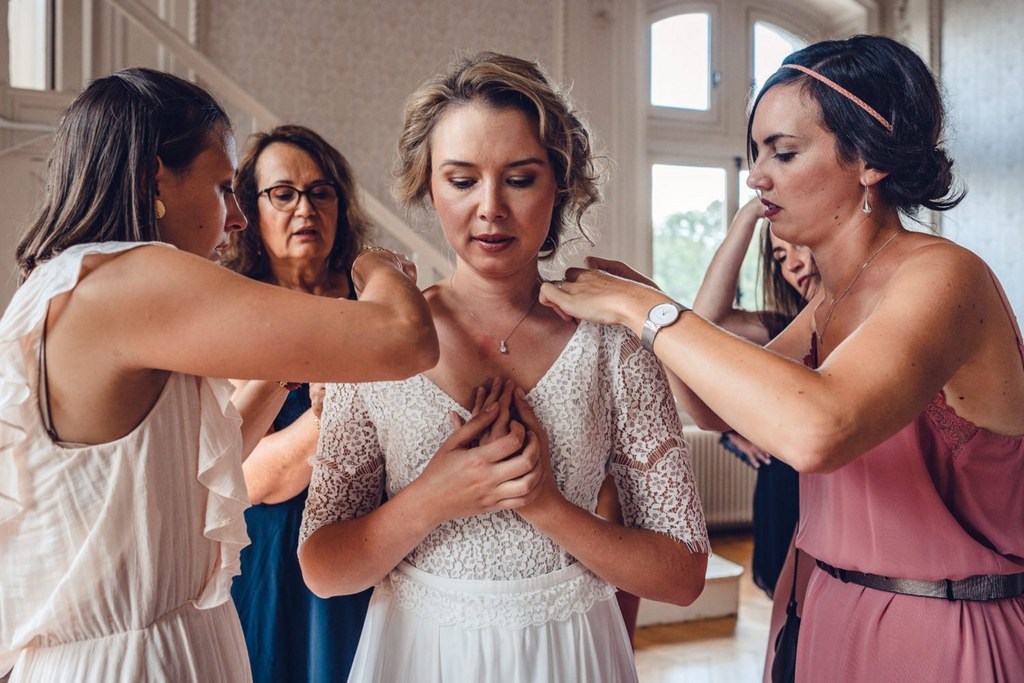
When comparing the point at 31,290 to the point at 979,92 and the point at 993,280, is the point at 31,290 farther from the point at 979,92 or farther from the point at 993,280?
the point at 979,92

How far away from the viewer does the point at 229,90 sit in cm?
403

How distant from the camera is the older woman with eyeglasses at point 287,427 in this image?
73.8 inches

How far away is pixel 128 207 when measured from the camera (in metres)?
1.13

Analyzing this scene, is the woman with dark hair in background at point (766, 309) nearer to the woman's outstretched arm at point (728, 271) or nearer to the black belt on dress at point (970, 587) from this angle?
the woman's outstretched arm at point (728, 271)

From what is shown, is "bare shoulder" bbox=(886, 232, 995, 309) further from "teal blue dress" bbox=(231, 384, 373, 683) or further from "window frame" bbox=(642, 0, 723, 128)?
"window frame" bbox=(642, 0, 723, 128)

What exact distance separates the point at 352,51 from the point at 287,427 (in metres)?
3.99

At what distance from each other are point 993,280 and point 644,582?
2.36 feet

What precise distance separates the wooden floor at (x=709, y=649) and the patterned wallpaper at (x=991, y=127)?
2.98 meters

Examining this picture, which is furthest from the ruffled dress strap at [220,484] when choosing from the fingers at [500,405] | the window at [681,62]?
the window at [681,62]

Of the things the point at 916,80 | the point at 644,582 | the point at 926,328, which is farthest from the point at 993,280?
the point at 644,582

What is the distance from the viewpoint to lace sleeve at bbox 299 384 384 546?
4.46 feet

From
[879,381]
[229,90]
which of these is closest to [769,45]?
[229,90]

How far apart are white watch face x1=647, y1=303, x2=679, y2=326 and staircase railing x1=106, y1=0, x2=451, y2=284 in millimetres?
2697

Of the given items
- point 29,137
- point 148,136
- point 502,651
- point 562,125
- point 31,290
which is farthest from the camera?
point 29,137
